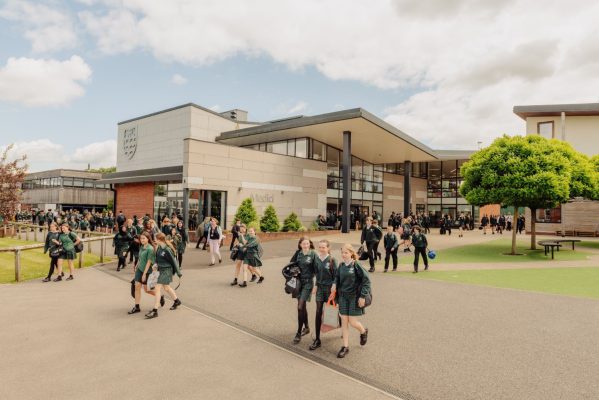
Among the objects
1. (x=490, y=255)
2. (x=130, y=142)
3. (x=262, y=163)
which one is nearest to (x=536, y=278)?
(x=490, y=255)

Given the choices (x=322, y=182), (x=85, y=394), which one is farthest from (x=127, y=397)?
(x=322, y=182)

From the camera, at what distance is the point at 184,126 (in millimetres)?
31438

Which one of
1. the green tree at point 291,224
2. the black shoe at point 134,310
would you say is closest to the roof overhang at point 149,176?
the green tree at point 291,224

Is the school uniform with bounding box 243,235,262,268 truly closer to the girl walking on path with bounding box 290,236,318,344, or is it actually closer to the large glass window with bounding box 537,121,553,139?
the girl walking on path with bounding box 290,236,318,344

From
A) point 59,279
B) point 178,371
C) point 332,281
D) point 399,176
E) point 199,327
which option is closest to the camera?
point 178,371

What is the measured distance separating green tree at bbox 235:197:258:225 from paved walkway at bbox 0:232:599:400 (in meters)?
13.5

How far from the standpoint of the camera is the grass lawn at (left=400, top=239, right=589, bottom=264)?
16.3 m

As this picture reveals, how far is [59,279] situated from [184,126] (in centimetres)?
2194

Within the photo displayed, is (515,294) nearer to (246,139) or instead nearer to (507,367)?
(507,367)

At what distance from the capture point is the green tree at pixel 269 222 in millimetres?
24022

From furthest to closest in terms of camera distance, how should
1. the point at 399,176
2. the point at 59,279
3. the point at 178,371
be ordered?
the point at 399,176 → the point at 59,279 → the point at 178,371

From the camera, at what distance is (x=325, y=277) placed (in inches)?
235

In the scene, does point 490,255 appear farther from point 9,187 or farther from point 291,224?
point 9,187

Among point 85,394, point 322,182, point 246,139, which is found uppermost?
point 246,139
